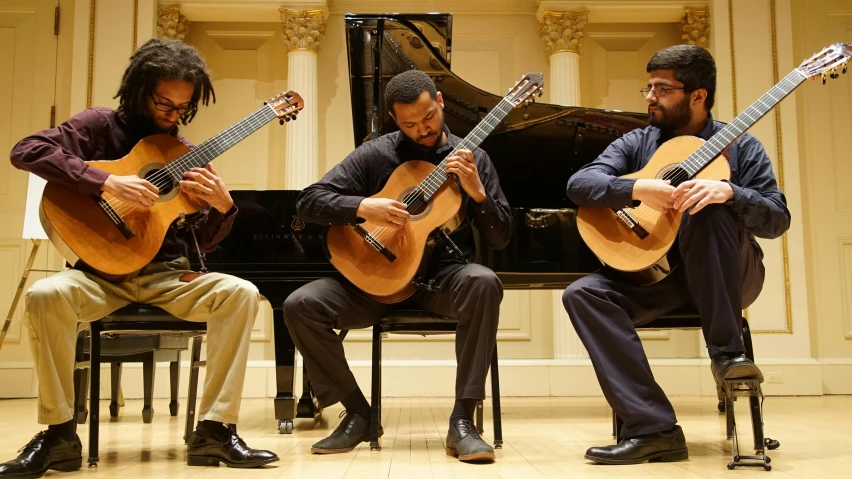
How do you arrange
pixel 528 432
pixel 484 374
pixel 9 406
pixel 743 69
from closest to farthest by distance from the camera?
pixel 484 374 → pixel 528 432 → pixel 9 406 → pixel 743 69

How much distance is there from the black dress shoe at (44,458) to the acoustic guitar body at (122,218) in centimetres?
52

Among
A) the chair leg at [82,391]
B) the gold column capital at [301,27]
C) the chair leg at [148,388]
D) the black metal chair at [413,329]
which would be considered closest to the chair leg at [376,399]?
the black metal chair at [413,329]

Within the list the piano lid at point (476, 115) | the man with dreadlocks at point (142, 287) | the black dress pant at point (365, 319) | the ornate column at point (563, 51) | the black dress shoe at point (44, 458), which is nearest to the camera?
the black dress shoe at point (44, 458)

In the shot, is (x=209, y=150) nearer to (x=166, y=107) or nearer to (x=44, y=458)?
(x=166, y=107)

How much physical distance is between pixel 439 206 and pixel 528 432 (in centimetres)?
118

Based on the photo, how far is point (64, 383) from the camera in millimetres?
2240

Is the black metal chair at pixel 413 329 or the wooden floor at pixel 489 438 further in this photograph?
the black metal chair at pixel 413 329

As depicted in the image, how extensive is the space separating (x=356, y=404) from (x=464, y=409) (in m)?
0.42

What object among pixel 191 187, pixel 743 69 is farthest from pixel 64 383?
pixel 743 69

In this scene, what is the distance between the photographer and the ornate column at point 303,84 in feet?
19.0

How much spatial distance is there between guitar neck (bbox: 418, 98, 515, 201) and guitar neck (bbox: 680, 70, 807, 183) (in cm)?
68

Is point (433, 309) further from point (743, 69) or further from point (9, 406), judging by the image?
point (743, 69)

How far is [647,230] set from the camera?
2.44 m

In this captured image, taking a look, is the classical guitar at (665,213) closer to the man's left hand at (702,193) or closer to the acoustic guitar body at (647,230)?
the acoustic guitar body at (647,230)
